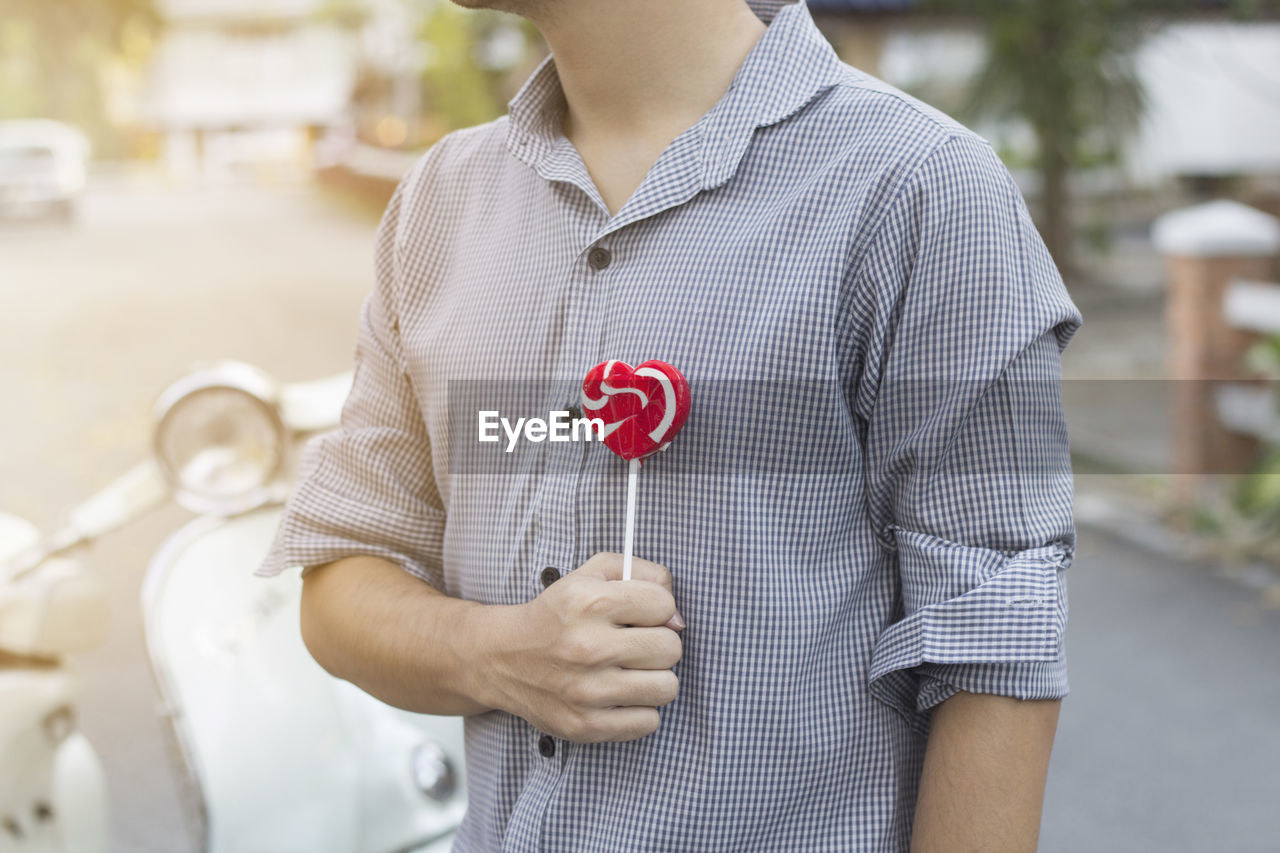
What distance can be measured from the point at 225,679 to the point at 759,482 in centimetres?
96

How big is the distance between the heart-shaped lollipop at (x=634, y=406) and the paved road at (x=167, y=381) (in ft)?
5.37

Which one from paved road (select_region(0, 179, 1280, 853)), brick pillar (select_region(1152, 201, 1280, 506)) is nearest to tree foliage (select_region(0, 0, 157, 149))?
paved road (select_region(0, 179, 1280, 853))

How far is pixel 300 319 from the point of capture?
9.36ft

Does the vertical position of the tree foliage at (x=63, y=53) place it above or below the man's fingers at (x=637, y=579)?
above

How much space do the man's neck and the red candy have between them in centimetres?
24

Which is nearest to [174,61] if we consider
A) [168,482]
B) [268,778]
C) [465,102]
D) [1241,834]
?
[465,102]

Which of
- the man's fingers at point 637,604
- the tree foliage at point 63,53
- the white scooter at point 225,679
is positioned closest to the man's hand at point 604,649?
the man's fingers at point 637,604

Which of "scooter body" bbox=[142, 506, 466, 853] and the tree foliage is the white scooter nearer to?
"scooter body" bbox=[142, 506, 466, 853]

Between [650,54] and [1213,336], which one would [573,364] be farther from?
[1213,336]

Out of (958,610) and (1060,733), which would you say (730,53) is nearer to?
(958,610)

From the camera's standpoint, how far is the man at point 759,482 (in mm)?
931

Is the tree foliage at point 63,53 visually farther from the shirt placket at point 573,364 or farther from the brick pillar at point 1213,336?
the brick pillar at point 1213,336

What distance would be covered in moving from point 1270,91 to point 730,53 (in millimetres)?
14645

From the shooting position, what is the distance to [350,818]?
1635 millimetres
